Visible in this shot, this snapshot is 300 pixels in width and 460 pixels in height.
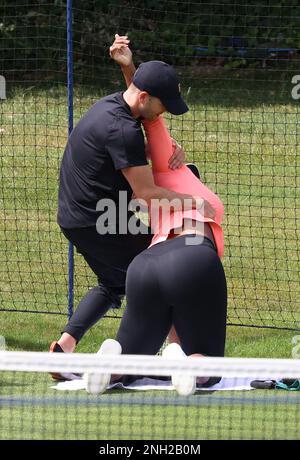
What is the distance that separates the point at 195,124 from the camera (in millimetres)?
12109

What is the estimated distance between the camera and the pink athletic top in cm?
638

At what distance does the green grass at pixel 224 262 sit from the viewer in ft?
19.3

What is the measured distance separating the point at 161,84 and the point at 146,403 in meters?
1.60

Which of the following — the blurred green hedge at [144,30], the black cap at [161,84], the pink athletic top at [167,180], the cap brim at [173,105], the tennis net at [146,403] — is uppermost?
the blurred green hedge at [144,30]

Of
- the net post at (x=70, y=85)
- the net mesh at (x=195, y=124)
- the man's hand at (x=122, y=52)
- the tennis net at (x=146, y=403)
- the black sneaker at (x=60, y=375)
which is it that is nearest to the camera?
the tennis net at (x=146, y=403)

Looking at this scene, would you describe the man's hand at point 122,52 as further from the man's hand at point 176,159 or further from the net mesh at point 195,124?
the net mesh at point 195,124

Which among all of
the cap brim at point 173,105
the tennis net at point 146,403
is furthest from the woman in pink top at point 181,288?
the cap brim at point 173,105

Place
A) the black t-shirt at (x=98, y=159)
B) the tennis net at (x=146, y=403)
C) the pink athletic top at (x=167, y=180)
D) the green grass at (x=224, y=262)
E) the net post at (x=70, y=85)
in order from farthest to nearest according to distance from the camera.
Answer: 1. the net post at (x=70, y=85)
2. the pink athletic top at (x=167, y=180)
3. the black t-shirt at (x=98, y=159)
4. the green grass at (x=224, y=262)
5. the tennis net at (x=146, y=403)

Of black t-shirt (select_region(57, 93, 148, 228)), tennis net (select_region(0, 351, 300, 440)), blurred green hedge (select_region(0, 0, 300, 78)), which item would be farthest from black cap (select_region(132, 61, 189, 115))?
blurred green hedge (select_region(0, 0, 300, 78))

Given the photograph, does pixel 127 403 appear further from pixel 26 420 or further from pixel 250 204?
pixel 250 204

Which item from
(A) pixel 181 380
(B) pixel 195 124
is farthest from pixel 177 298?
(B) pixel 195 124

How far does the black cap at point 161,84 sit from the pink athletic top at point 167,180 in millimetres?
183

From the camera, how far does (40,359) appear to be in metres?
4.99

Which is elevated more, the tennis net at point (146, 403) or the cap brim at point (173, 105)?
the cap brim at point (173, 105)
